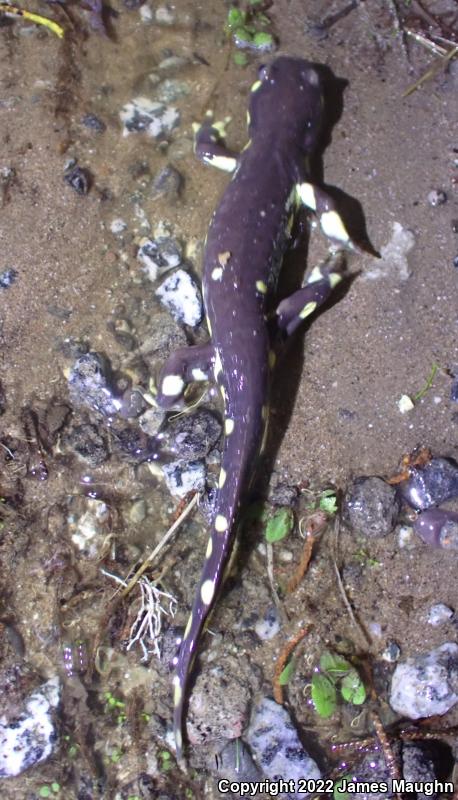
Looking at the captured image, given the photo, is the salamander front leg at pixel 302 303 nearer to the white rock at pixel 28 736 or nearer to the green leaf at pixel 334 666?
the green leaf at pixel 334 666

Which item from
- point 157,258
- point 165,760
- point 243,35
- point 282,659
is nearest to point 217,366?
point 157,258

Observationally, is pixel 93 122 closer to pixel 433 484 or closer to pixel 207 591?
pixel 207 591

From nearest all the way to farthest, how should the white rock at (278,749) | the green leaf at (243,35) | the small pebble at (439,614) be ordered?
the white rock at (278,749)
the small pebble at (439,614)
the green leaf at (243,35)

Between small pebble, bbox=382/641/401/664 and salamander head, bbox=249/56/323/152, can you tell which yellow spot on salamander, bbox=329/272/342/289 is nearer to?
salamander head, bbox=249/56/323/152

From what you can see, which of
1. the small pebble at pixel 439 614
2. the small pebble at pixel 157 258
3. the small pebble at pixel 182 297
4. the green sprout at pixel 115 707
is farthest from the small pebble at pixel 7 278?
the small pebble at pixel 439 614

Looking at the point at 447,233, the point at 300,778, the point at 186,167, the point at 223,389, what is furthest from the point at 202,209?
the point at 300,778

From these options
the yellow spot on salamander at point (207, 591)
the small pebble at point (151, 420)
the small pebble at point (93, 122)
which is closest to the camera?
the yellow spot on salamander at point (207, 591)

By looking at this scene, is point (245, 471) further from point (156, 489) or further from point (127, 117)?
point (127, 117)
